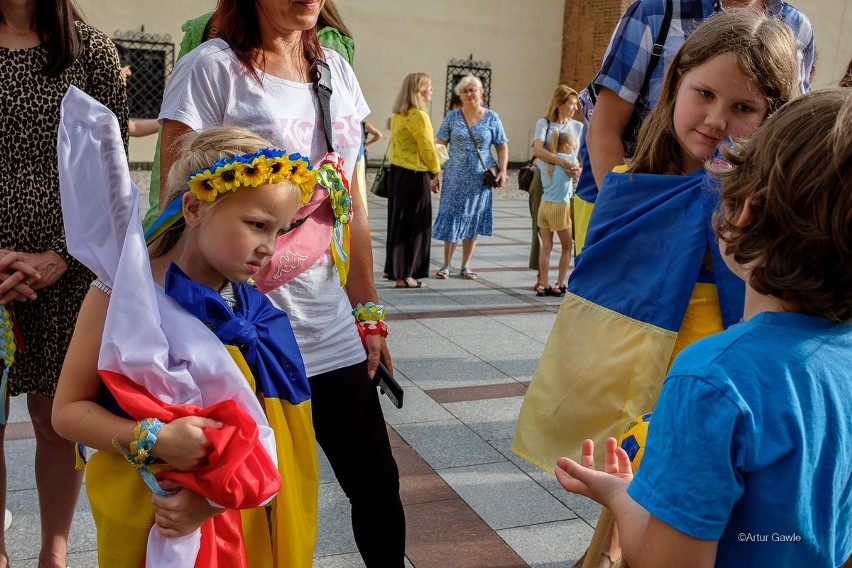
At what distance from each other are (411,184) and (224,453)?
702 cm

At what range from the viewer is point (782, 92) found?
2.11 m

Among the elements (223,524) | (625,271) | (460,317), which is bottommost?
(460,317)

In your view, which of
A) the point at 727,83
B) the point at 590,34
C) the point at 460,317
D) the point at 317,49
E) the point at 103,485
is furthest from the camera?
the point at 590,34

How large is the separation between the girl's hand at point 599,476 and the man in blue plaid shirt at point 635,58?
1.24m

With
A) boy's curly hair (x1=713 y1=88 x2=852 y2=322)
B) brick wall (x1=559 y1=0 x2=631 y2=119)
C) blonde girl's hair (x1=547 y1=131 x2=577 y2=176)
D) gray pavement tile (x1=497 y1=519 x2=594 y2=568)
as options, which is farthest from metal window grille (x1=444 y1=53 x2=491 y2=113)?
boy's curly hair (x1=713 y1=88 x2=852 y2=322)

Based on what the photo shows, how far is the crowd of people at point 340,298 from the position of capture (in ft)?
4.21

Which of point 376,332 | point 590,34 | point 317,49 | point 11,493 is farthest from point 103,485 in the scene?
point 590,34

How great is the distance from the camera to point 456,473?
3.81 m

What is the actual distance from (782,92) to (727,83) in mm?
133

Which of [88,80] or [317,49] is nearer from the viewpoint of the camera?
[317,49]

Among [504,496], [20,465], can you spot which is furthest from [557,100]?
[20,465]

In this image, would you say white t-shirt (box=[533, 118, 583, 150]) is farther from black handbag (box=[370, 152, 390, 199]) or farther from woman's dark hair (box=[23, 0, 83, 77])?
woman's dark hair (box=[23, 0, 83, 77])

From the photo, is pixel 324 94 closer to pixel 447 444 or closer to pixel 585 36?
pixel 447 444

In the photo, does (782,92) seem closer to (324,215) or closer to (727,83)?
(727,83)
